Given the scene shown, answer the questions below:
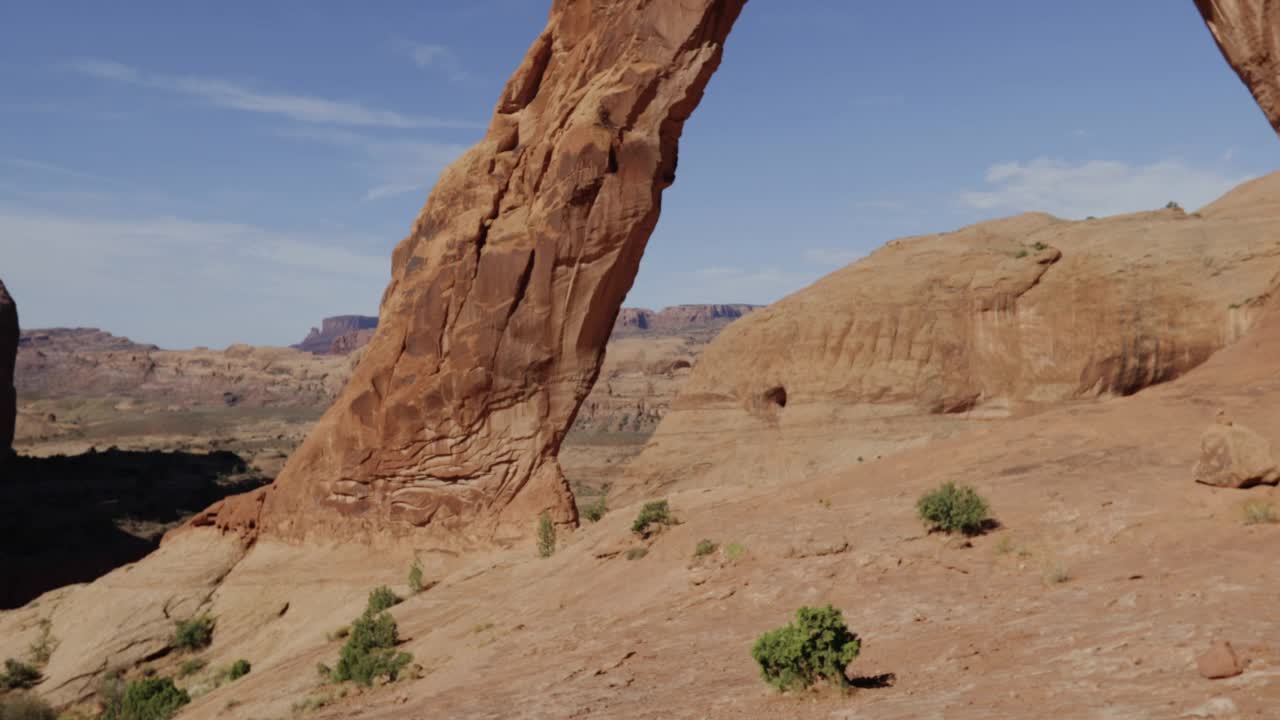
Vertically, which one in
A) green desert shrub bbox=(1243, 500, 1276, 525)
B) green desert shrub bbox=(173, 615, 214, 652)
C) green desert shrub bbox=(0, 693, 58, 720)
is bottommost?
green desert shrub bbox=(0, 693, 58, 720)

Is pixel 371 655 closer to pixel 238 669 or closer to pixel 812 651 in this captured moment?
pixel 238 669

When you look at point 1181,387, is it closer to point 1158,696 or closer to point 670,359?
point 1158,696

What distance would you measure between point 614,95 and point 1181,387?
12.6m

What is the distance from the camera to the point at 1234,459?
12414 mm

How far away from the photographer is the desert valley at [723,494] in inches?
378

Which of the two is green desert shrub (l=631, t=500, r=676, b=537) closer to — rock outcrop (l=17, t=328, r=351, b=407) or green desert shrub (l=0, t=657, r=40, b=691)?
green desert shrub (l=0, t=657, r=40, b=691)

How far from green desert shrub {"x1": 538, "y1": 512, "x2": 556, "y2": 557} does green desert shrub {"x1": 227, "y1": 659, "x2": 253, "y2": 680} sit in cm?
610

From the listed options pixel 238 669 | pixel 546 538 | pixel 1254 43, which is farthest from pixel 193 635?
pixel 1254 43

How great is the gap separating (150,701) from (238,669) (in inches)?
81.9

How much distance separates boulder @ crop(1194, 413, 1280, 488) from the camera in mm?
12227

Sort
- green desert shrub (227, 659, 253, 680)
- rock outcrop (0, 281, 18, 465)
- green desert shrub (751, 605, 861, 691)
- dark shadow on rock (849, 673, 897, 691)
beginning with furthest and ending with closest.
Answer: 1. rock outcrop (0, 281, 18, 465)
2. green desert shrub (227, 659, 253, 680)
3. dark shadow on rock (849, 673, 897, 691)
4. green desert shrub (751, 605, 861, 691)

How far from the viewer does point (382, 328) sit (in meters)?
23.1

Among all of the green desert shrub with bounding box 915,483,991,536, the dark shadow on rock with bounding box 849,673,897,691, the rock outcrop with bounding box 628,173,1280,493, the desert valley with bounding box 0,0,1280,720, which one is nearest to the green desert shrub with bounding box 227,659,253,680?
the desert valley with bounding box 0,0,1280,720

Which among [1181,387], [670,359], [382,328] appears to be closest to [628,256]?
[382,328]
